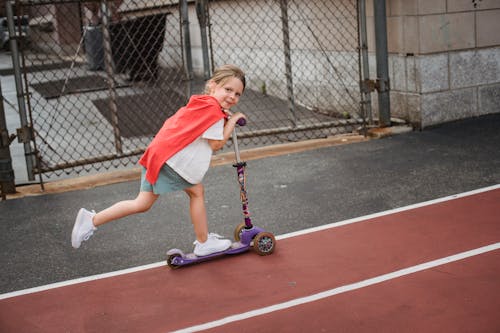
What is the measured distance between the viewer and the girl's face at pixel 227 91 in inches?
200

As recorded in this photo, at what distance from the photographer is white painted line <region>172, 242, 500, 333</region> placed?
4219 mm

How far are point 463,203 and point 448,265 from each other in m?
1.56

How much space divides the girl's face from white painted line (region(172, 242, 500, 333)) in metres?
1.50

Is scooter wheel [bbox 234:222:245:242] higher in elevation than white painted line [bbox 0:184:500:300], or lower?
higher

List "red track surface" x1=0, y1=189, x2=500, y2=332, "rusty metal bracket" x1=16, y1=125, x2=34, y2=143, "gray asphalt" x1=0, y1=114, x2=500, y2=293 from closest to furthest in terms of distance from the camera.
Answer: "red track surface" x1=0, y1=189, x2=500, y2=332
"gray asphalt" x1=0, y1=114, x2=500, y2=293
"rusty metal bracket" x1=16, y1=125, x2=34, y2=143

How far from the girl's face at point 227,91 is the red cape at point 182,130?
0.06 m

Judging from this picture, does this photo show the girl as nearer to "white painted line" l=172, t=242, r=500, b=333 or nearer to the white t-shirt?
the white t-shirt

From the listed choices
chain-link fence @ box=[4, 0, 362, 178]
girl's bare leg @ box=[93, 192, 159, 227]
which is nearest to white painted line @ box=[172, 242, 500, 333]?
girl's bare leg @ box=[93, 192, 159, 227]

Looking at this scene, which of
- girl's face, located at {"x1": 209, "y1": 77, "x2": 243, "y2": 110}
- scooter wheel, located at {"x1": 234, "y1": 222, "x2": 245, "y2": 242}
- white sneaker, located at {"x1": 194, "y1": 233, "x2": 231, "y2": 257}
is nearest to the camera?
girl's face, located at {"x1": 209, "y1": 77, "x2": 243, "y2": 110}

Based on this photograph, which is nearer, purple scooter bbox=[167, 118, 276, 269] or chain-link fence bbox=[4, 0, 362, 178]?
purple scooter bbox=[167, 118, 276, 269]

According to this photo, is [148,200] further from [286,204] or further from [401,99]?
[401,99]

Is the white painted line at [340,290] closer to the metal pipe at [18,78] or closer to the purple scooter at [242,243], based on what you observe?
the purple scooter at [242,243]

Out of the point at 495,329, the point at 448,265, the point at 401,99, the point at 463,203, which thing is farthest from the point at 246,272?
the point at 401,99

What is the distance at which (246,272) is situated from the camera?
197 inches
